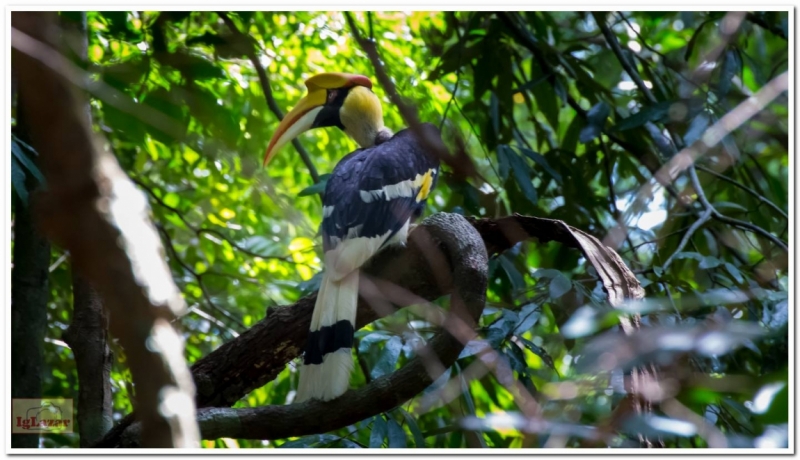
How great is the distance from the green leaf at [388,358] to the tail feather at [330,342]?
0.57 feet

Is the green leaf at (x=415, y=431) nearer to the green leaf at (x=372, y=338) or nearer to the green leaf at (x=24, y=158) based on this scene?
the green leaf at (x=372, y=338)

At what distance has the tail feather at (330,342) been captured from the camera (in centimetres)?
143

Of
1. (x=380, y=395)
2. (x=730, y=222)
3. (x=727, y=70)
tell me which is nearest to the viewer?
(x=380, y=395)

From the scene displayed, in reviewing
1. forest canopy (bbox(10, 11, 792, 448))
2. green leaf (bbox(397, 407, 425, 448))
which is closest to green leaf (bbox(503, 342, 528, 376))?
forest canopy (bbox(10, 11, 792, 448))

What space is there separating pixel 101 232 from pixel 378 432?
1.18 metres

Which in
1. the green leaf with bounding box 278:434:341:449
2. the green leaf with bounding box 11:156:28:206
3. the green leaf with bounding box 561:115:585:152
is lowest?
the green leaf with bounding box 278:434:341:449

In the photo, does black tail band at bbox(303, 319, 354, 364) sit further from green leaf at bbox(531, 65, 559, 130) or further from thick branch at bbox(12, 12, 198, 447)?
green leaf at bbox(531, 65, 559, 130)

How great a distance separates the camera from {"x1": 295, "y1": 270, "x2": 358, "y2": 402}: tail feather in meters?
1.43

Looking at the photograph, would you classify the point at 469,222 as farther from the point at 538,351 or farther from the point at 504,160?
the point at 504,160

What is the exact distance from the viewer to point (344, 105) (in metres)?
2.34

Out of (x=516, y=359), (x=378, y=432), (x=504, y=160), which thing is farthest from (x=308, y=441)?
(x=504, y=160)

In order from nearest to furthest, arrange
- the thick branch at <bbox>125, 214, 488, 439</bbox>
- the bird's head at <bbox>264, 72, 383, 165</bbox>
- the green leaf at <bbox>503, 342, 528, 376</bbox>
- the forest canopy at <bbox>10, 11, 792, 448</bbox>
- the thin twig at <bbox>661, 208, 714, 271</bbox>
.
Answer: the forest canopy at <bbox>10, 11, 792, 448</bbox>
the thick branch at <bbox>125, 214, 488, 439</bbox>
the green leaf at <bbox>503, 342, 528, 376</bbox>
the thin twig at <bbox>661, 208, 714, 271</bbox>
the bird's head at <bbox>264, 72, 383, 165</bbox>

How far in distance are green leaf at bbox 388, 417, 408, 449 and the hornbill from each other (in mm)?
241
